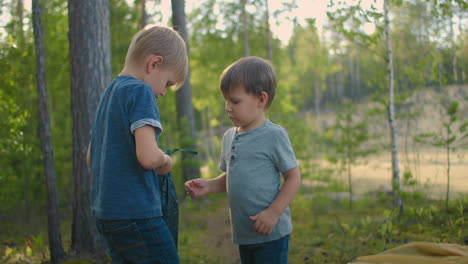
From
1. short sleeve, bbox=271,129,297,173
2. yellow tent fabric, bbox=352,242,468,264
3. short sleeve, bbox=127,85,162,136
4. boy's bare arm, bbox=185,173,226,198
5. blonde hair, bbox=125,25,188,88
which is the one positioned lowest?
yellow tent fabric, bbox=352,242,468,264

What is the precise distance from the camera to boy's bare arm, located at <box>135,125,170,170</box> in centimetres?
167

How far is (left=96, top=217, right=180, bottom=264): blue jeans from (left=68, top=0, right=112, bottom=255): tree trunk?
250 cm

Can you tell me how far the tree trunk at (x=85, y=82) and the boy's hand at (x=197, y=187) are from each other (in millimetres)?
2134

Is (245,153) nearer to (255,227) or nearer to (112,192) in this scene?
(255,227)

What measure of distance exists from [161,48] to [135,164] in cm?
53

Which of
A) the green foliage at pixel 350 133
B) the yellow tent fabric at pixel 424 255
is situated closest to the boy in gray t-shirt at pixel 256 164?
the yellow tent fabric at pixel 424 255

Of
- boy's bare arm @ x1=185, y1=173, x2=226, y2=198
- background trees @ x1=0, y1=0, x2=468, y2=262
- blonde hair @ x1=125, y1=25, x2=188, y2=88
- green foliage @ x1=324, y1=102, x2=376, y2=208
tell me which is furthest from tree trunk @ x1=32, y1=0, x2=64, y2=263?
green foliage @ x1=324, y1=102, x2=376, y2=208

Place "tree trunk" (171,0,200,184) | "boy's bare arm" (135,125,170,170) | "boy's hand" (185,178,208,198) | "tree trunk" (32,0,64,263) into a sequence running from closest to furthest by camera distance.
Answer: "boy's bare arm" (135,125,170,170)
"boy's hand" (185,178,208,198)
"tree trunk" (32,0,64,263)
"tree trunk" (171,0,200,184)

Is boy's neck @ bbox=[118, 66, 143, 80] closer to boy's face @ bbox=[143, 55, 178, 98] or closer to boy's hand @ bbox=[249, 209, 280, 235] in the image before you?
boy's face @ bbox=[143, 55, 178, 98]

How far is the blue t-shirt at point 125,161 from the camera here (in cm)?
174

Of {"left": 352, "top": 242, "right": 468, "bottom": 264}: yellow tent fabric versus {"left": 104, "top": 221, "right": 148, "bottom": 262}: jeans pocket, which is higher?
{"left": 104, "top": 221, "right": 148, "bottom": 262}: jeans pocket

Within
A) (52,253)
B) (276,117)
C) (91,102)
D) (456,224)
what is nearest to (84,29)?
(91,102)

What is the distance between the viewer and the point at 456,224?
4453 mm

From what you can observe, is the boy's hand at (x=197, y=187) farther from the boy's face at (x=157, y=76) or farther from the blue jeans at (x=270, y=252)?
the boy's face at (x=157, y=76)
